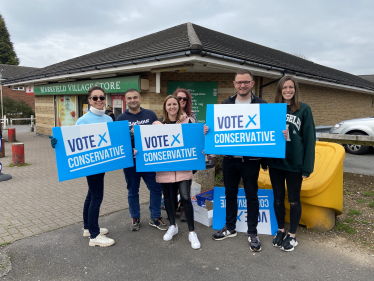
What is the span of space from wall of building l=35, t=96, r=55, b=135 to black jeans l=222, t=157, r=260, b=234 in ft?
46.3

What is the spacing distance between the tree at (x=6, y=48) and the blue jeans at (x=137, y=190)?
5906 cm

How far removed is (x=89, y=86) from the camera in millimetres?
11070

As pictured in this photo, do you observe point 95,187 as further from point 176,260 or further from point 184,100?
point 184,100

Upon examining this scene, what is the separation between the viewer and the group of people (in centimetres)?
313

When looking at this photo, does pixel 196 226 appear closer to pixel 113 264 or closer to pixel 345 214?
pixel 113 264

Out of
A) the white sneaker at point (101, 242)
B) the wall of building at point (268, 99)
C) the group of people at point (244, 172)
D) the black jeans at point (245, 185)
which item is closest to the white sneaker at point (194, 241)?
the group of people at point (244, 172)

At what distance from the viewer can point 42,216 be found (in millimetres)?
4277

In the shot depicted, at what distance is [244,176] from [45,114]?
612 inches

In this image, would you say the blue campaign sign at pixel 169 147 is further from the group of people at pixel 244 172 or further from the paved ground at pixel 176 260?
the paved ground at pixel 176 260

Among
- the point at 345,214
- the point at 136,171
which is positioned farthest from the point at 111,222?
the point at 345,214

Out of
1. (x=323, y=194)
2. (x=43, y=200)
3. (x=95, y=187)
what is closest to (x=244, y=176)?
(x=323, y=194)

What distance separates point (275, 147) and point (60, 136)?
2.52 m

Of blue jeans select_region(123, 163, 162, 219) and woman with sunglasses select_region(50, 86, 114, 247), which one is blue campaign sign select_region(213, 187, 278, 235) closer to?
blue jeans select_region(123, 163, 162, 219)

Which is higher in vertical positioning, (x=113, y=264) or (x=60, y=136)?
(x=60, y=136)
